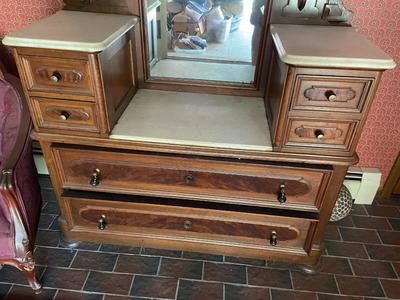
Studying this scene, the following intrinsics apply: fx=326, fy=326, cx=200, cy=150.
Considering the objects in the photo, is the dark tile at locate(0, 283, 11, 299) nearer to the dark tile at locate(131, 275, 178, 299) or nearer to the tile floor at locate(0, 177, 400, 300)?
the tile floor at locate(0, 177, 400, 300)

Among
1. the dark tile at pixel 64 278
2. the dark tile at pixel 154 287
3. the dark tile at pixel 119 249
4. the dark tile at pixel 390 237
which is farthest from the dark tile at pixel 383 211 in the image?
the dark tile at pixel 64 278

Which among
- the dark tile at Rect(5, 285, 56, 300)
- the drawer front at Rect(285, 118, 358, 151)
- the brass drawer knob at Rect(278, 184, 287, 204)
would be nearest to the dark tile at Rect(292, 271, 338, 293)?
the brass drawer knob at Rect(278, 184, 287, 204)

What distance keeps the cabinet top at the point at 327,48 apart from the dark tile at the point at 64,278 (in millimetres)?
1300

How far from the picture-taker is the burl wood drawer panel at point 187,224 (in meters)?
1.44

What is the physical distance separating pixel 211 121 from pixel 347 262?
1.01 meters

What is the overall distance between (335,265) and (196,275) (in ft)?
2.27

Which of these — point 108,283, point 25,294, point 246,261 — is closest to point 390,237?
point 246,261

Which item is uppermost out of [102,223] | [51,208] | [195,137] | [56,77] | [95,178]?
[56,77]

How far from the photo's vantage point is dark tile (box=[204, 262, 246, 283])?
1.53m

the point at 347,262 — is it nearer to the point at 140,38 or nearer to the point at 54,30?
the point at 140,38

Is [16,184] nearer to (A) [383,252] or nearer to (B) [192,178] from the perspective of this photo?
(B) [192,178]

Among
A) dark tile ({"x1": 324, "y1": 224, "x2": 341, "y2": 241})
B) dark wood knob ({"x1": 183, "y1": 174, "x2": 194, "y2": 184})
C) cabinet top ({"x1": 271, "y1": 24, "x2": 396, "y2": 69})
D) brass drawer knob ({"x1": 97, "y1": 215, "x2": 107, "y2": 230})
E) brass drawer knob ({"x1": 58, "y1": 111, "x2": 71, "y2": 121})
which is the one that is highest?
cabinet top ({"x1": 271, "y1": 24, "x2": 396, "y2": 69})

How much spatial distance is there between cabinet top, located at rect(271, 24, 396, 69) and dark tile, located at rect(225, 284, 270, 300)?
40.2 inches

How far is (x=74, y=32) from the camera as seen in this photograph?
1138 mm
